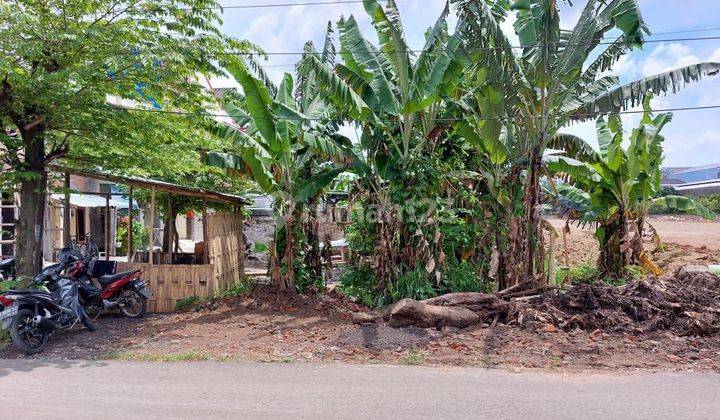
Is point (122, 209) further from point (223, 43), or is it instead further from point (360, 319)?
point (360, 319)

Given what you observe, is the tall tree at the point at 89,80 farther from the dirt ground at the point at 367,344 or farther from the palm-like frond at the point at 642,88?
the palm-like frond at the point at 642,88

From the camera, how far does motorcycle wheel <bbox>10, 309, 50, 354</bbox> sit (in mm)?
7465

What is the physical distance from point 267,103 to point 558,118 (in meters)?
5.09

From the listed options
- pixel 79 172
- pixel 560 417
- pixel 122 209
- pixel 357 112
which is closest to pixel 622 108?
pixel 357 112

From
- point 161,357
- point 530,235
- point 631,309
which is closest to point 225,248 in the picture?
point 161,357

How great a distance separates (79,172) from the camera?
408 inches

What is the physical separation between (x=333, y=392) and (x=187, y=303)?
18.6ft

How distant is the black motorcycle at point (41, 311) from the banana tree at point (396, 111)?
5132mm

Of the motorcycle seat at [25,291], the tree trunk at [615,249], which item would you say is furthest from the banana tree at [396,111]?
the motorcycle seat at [25,291]

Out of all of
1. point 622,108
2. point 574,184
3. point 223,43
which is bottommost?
point 574,184

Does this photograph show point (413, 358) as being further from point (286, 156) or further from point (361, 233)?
point (286, 156)

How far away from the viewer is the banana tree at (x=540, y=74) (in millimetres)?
9203

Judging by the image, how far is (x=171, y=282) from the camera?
10742 mm

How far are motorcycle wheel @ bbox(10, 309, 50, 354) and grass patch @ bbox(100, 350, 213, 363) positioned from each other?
1053 millimetres
